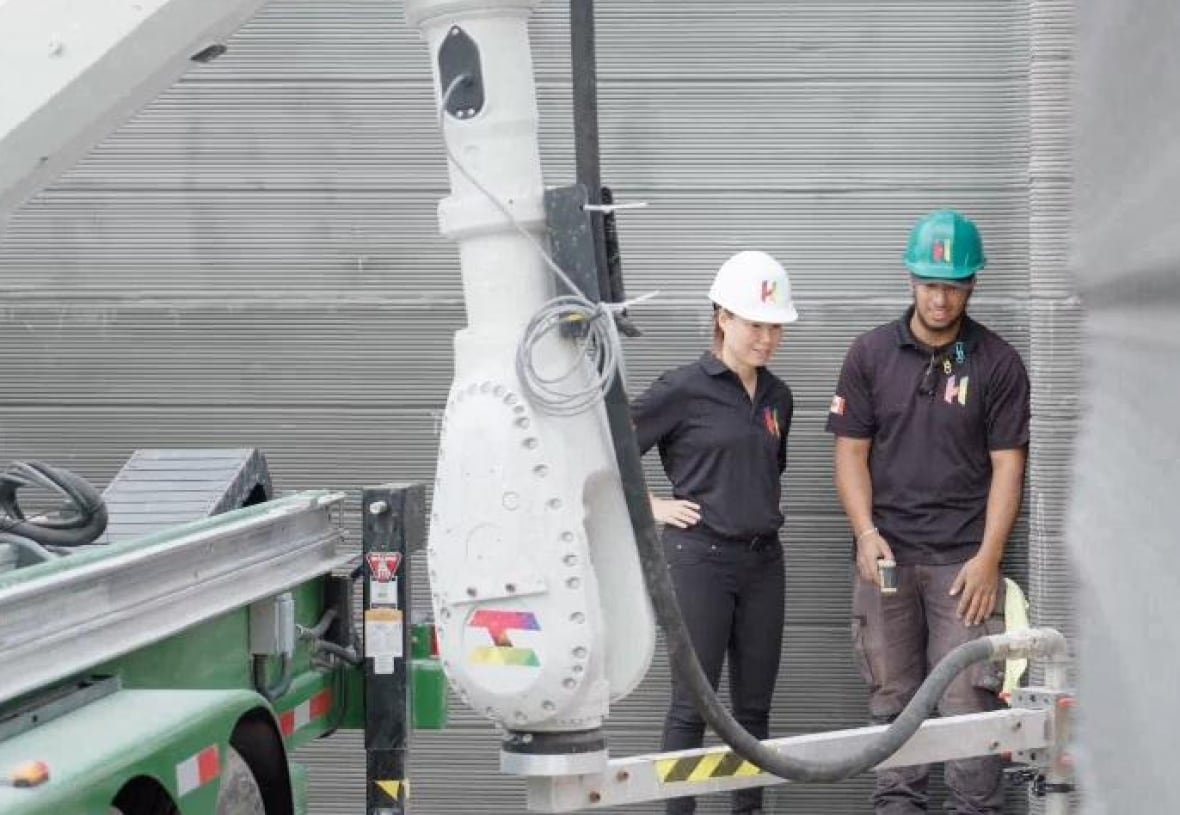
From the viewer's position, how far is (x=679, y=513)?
21.0ft

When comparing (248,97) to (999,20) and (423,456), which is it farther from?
(999,20)

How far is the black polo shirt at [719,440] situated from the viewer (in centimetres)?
641

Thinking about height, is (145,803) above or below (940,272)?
below

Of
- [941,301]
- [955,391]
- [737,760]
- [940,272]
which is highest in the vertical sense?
[940,272]

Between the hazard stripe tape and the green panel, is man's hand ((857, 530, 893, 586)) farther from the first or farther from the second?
the green panel

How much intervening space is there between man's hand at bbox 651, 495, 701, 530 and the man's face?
1057 mm

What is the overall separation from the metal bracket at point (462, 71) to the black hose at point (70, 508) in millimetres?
1302

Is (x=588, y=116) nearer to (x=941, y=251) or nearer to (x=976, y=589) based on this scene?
(x=941, y=251)

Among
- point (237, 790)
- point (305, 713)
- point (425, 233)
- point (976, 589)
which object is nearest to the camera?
point (237, 790)

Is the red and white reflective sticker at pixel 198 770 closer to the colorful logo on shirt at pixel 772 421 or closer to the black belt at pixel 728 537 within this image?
the black belt at pixel 728 537

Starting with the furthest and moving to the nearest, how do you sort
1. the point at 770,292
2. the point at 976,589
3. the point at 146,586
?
the point at 770,292
the point at 976,589
the point at 146,586

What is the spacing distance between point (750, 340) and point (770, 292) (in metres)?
0.18

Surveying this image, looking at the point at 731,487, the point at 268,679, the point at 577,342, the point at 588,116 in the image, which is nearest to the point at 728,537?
the point at 731,487

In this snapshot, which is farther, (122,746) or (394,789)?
(394,789)
